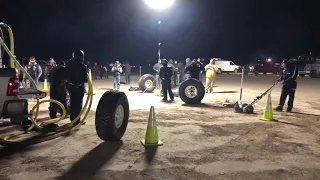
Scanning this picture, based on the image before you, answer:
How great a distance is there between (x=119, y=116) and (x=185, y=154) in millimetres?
1753

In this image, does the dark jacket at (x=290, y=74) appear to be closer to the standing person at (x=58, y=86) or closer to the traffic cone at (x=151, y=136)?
the traffic cone at (x=151, y=136)

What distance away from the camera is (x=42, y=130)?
26.1 ft

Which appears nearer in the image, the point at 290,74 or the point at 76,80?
the point at 76,80

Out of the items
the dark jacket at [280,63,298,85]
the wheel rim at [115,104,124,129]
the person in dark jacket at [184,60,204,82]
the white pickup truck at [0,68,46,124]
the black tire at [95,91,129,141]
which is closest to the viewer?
the white pickup truck at [0,68,46,124]

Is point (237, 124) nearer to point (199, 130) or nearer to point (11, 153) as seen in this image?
point (199, 130)

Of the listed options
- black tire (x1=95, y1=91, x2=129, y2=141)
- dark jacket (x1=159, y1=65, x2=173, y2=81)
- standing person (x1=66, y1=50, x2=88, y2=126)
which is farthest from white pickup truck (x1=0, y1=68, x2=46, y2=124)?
dark jacket (x1=159, y1=65, x2=173, y2=81)

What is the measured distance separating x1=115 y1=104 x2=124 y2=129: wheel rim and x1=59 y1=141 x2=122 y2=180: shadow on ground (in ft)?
1.35

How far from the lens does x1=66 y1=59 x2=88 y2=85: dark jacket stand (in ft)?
27.9

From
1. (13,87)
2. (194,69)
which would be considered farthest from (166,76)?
(13,87)

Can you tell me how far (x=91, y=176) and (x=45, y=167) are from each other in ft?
2.86

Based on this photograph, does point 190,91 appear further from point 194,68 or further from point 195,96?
point 194,68

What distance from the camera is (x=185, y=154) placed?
20.9 ft

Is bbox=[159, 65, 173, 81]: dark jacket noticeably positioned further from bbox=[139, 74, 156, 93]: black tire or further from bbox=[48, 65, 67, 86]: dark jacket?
bbox=[48, 65, 67, 86]: dark jacket

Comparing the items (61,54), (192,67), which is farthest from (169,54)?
(192,67)
